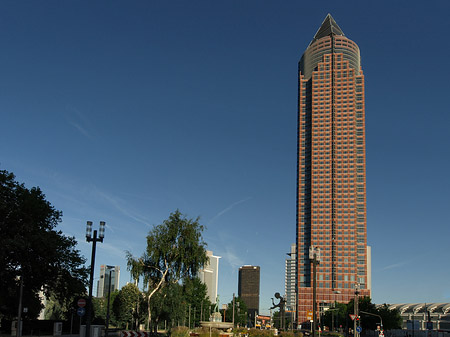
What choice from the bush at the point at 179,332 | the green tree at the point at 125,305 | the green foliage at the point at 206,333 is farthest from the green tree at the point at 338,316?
the bush at the point at 179,332

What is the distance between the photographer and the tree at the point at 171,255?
48.7 m

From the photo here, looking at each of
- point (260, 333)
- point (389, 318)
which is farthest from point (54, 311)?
point (389, 318)

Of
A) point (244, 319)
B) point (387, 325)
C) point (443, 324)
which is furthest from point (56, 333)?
point (443, 324)

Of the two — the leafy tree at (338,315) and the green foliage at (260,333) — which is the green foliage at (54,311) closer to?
the green foliage at (260,333)

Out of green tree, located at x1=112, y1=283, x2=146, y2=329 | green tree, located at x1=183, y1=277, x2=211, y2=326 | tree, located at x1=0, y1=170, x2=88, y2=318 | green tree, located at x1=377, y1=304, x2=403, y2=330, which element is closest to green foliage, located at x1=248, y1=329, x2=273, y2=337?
tree, located at x1=0, y1=170, x2=88, y2=318

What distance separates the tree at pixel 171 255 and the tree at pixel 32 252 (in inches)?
339

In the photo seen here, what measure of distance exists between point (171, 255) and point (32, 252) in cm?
1388

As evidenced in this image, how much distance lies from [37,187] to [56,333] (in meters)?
16.3

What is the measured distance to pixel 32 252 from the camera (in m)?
49.1

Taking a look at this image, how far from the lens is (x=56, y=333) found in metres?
54.1

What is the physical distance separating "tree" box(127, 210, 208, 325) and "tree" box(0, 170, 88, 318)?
8.60m

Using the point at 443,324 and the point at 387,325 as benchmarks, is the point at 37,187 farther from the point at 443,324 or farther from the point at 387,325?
the point at 443,324

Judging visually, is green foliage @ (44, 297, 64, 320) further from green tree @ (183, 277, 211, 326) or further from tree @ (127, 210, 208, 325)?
tree @ (127, 210, 208, 325)

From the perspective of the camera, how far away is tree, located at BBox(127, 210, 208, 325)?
48.7 m
